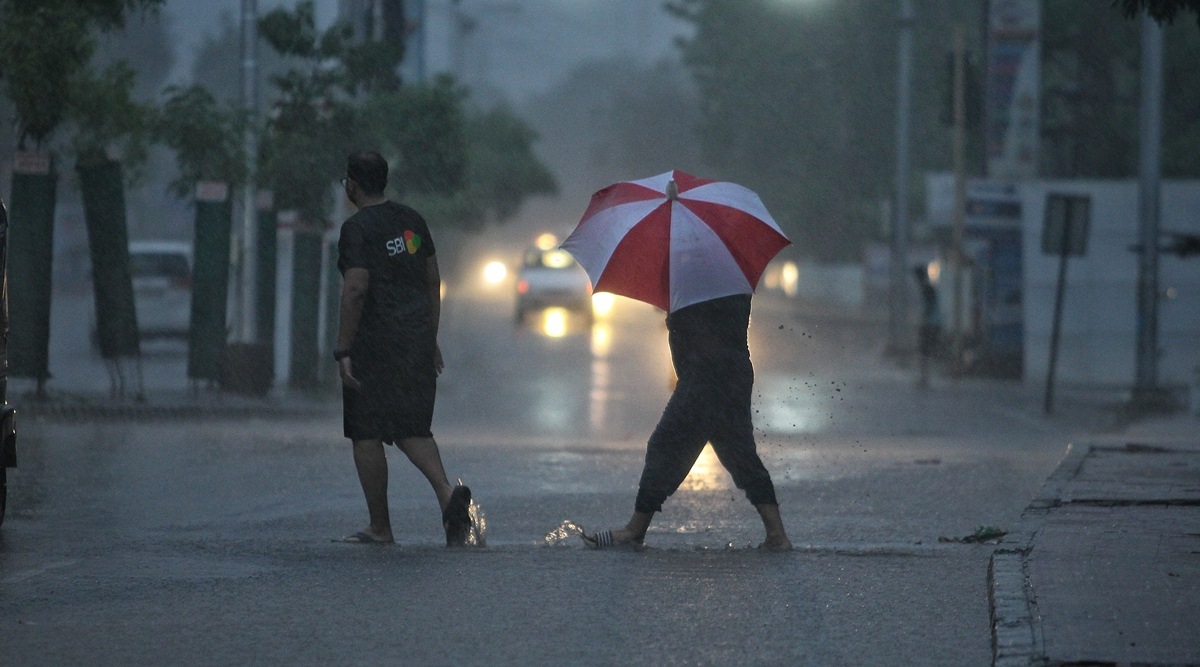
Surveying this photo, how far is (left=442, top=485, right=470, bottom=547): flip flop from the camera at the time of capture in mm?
8305

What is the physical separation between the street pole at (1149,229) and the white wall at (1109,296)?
5095 mm

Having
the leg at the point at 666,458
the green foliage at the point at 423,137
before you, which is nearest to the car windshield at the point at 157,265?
the green foliage at the point at 423,137

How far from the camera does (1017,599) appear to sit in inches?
266

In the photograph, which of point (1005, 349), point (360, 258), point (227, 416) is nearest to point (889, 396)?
point (1005, 349)

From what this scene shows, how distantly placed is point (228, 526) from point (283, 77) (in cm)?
1353

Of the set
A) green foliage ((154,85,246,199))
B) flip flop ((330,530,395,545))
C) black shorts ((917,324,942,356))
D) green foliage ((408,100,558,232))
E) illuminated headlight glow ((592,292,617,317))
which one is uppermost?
green foliage ((408,100,558,232))

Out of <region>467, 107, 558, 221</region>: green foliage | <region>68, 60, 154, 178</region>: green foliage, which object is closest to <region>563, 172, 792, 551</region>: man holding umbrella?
<region>68, 60, 154, 178</region>: green foliage

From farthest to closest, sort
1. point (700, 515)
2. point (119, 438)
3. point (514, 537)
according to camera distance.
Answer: point (119, 438) < point (700, 515) < point (514, 537)

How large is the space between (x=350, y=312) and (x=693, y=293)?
5.07ft

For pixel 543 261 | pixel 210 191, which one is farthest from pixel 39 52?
pixel 543 261

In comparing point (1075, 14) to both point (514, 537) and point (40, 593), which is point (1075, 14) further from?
point (40, 593)

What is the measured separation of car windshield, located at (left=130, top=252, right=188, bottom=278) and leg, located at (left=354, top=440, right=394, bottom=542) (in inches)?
965

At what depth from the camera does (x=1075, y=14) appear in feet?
135

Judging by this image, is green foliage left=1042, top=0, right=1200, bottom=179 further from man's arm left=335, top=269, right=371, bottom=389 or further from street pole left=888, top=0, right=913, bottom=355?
man's arm left=335, top=269, right=371, bottom=389
